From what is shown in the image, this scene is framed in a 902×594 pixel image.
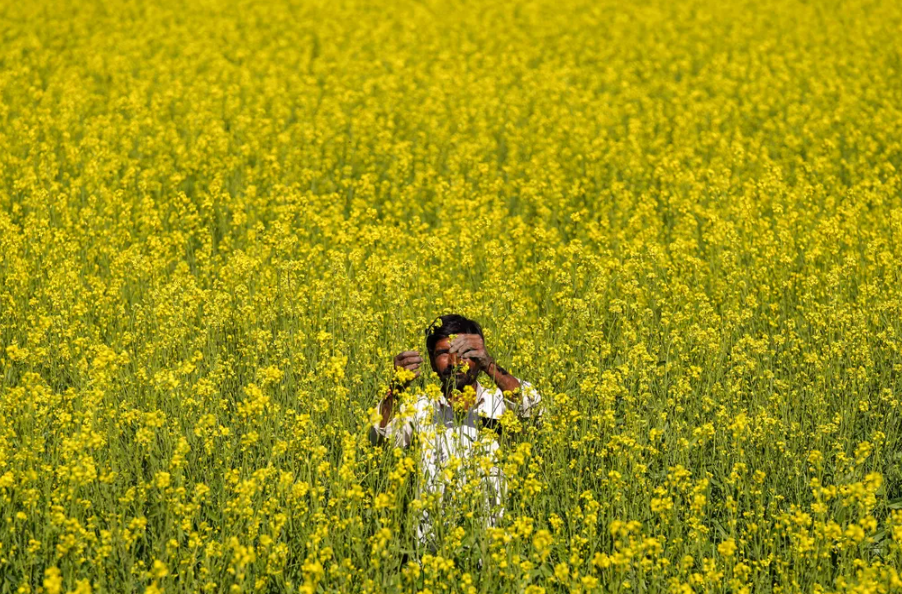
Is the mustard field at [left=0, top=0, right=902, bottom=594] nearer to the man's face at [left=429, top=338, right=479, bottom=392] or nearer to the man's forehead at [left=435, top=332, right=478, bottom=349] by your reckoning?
the man's face at [left=429, top=338, right=479, bottom=392]

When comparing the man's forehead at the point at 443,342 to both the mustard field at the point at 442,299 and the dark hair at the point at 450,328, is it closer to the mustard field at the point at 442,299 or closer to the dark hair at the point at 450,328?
the dark hair at the point at 450,328

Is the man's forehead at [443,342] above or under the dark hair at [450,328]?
under

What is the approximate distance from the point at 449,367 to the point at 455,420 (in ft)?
0.92

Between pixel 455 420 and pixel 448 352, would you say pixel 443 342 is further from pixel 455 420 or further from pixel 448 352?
pixel 455 420

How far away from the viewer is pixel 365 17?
2077 centimetres

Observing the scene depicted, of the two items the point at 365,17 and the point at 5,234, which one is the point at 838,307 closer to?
the point at 5,234

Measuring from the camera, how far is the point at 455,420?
5.84 m

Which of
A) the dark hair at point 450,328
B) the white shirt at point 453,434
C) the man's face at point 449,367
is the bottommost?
Result: the white shirt at point 453,434

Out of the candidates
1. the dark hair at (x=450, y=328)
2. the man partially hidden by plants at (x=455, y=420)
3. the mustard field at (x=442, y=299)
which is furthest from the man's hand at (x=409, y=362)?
the mustard field at (x=442, y=299)

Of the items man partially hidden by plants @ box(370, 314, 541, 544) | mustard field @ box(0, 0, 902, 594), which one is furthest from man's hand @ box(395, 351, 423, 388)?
mustard field @ box(0, 0, 902, 594)

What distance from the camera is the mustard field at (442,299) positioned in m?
5.55

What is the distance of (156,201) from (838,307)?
6.82m

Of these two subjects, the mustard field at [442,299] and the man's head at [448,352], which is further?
the man's head at [448,352]

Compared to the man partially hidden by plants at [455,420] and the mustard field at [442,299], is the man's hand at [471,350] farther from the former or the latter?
the mustard field at [442,299]
